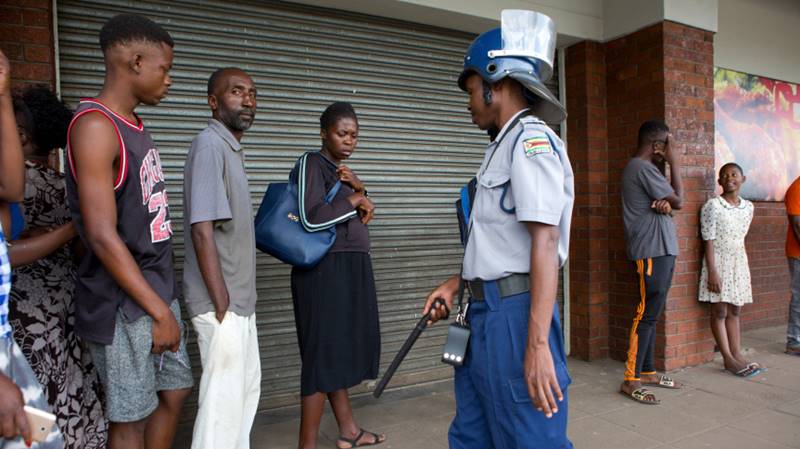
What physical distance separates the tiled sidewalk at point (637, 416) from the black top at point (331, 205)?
4.24 ft

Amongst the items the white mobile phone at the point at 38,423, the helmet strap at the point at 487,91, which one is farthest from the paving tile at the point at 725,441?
the white mobile phone at the point at 38,423

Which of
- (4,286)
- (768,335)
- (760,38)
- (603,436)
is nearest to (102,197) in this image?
(4,286)

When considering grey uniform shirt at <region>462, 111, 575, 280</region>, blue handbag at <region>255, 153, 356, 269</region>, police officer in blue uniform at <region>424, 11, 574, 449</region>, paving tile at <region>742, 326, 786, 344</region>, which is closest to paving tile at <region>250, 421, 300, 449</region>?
blue handbag at <region>255, 153, 356, 269</region>

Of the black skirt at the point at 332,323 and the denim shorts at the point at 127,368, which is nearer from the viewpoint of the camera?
the denim shorts at the point at 127,368

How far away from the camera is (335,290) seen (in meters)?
3.08

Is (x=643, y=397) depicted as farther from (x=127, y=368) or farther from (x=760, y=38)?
(x=760, y=38)

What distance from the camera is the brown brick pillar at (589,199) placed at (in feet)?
16.8

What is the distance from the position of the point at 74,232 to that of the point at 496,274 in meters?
1.61

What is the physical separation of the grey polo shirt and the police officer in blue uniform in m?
1.06

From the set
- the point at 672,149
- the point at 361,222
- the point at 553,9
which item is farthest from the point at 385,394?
the point at 553,9

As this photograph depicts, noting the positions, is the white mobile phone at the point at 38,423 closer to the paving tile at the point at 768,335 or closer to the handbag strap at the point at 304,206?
the handbag strap at the point at 304,206

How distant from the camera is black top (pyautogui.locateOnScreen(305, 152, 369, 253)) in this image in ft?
9.66

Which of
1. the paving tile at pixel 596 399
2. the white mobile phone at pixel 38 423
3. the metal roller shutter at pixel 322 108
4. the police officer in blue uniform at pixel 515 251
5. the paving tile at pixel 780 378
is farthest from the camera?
the paving tile at pixel 780 378

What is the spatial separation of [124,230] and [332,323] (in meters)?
1.35
